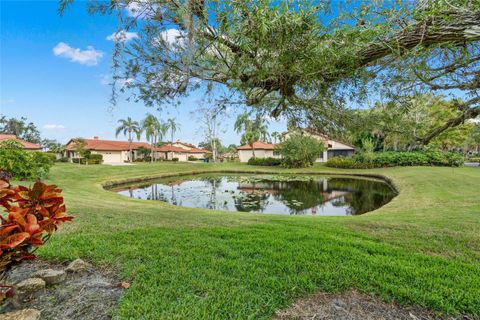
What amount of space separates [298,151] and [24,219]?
28.3m

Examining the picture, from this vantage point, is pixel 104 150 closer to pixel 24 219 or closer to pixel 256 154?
pixel 256 154

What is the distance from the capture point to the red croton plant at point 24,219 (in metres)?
1.48

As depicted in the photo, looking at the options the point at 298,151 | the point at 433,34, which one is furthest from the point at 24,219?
the point at 298,151

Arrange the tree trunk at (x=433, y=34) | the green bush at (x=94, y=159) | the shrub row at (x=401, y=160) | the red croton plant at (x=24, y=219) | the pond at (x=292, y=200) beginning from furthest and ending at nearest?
1. the green bush at (x=94, y=159)
2. the shrub row at (x=401, y=160)
3. the pond at (x=292, y=200)
4. the tree trunk at (x=433, y=34)
5. the red croton plant at (x=24, y=219)

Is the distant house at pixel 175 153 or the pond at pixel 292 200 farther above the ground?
the distant house at pixel 175 153

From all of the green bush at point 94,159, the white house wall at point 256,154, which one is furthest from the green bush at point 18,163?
the white house wall at point 256,154

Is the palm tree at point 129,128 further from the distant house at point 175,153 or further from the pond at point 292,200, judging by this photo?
the pond at point 292,200

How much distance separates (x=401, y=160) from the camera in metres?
25.1

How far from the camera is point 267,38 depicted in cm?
245

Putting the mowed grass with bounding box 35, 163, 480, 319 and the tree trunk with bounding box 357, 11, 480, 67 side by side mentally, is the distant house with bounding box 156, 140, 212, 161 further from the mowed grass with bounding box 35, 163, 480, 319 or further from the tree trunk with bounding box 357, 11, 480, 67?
the tree trunk with bounding box 357, 11, 480, 67

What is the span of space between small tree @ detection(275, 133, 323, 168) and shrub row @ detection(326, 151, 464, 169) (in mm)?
3081

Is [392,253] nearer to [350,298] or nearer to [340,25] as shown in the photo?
[350,298]

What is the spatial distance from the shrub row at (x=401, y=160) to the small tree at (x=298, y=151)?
10.1 feet

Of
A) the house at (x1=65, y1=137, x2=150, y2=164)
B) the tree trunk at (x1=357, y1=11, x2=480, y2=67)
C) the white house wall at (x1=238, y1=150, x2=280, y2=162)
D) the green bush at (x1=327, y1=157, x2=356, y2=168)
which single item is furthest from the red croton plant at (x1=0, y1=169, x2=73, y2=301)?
the white house wall at (x1=238, y1=150, x2=280, y2=162)
